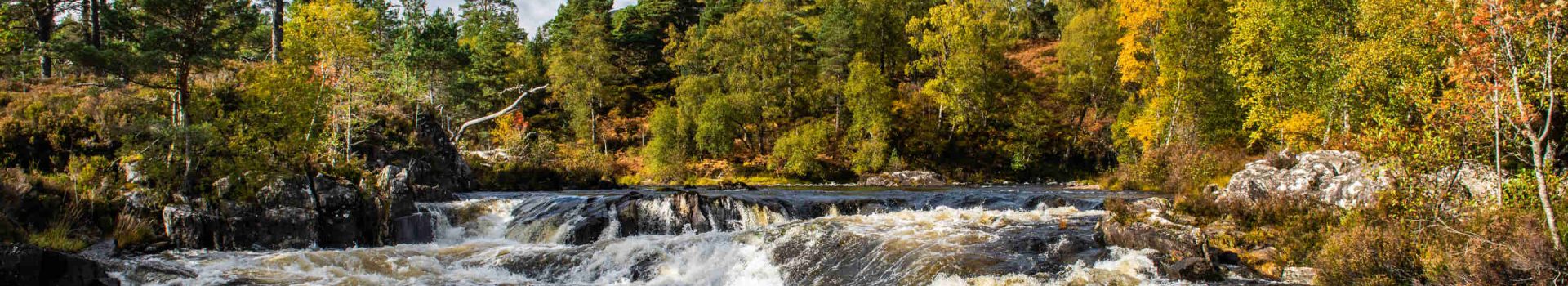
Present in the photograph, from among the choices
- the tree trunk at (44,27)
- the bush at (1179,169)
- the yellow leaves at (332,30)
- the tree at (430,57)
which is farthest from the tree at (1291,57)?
the tree trunk at (44,27)

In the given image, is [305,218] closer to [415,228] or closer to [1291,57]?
[415,228]

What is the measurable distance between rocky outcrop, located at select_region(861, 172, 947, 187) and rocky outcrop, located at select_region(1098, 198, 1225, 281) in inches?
757

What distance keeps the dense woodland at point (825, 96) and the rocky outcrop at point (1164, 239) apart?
5.12 ft

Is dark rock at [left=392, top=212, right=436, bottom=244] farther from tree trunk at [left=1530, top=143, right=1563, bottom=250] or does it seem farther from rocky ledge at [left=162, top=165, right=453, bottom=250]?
tree trunk at [left=1530, top=143, right=1563, bottom=250]

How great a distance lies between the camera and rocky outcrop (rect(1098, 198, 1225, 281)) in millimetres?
10602

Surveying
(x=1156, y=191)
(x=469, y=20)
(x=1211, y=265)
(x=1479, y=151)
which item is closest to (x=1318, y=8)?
(x=1156, y=191)

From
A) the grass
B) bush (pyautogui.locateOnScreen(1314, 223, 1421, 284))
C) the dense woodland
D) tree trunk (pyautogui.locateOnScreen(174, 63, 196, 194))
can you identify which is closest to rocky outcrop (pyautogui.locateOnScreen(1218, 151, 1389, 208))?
the dense woodland

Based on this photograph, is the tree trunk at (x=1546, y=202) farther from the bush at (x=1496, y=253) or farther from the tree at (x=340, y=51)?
the tree at (x=340, y=51)

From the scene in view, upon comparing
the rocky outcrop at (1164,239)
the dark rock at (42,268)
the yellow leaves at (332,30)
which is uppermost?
the yellow leaves at (332,30)

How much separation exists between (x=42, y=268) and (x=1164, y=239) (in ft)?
50.9

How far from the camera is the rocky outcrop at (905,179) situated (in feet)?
112

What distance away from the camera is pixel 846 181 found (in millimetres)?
36875

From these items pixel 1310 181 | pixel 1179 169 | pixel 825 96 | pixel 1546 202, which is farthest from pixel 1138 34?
pixel 1546 202

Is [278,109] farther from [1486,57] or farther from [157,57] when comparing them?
[1486,57]
